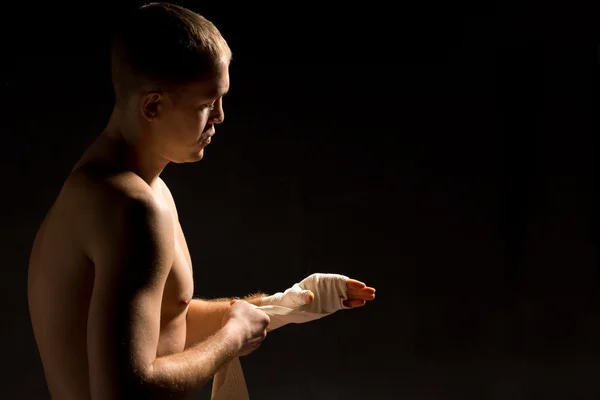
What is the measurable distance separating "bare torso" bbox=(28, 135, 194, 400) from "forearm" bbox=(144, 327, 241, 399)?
117 mm

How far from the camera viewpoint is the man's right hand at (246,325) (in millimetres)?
1241

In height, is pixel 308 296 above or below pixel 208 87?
below

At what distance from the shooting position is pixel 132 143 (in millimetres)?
1187

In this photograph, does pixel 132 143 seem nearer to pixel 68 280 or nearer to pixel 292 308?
pixel 68 280

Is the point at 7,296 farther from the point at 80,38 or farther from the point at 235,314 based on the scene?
the point at 235,314

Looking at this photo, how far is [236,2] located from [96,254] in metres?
1.74

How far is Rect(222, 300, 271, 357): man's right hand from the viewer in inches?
48.9

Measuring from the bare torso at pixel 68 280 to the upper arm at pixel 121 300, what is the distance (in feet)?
0.12

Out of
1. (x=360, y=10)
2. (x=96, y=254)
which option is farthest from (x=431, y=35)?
(x=96, y=254)

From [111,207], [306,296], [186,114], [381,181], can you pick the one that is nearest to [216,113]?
[186,114]

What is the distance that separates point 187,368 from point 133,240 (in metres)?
0.19

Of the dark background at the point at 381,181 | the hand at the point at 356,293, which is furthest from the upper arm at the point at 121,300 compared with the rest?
the dark background at the point at 381,181

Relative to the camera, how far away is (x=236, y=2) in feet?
A: 8.75

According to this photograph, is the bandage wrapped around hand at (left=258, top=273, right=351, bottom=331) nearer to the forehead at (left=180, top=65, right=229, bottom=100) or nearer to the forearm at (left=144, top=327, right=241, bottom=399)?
the forearm at (left=144, top=327, right=241, bottom=399)
